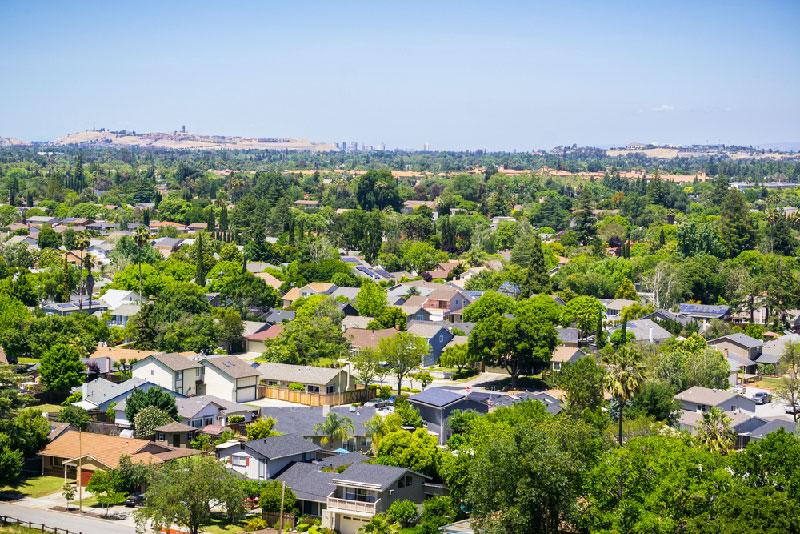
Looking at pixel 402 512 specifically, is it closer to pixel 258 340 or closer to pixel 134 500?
pixel 134 500

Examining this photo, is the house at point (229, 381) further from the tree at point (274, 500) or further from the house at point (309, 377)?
the tree at point (274, 500)

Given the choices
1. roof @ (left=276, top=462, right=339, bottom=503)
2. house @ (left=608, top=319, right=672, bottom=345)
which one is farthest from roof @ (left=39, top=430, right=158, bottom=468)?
house @ (left=608, top=319, right=672, bottom=345)

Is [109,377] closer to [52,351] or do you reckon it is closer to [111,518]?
[52,351]

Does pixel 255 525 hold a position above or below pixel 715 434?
below

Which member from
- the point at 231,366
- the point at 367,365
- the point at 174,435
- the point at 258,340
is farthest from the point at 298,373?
the point at 258,340

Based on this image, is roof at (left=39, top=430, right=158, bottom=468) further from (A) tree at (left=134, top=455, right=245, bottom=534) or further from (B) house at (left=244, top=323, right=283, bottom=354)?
(B) house at (left=244, top=323, right=283, bottom=354)

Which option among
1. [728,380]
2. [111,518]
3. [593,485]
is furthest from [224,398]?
[728,380]
